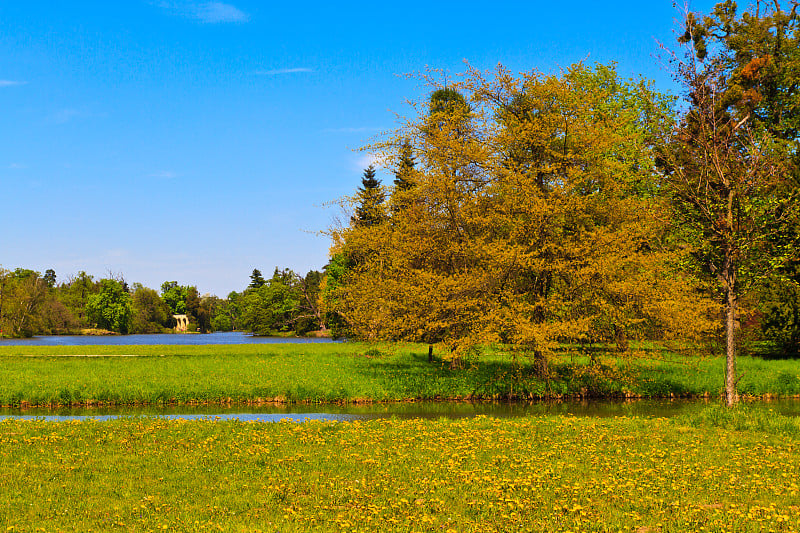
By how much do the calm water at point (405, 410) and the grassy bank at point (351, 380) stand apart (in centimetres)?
124

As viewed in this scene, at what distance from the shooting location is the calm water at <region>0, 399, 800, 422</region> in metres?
24.2

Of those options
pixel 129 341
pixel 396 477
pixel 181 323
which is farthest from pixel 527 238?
pixel 181 323

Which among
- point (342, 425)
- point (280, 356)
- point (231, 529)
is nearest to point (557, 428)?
point (342, 425)

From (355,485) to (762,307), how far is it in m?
35.3

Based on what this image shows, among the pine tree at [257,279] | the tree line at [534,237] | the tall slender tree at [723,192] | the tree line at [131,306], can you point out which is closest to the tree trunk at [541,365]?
the tree line at [534,237]

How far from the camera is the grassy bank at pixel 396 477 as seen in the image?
9.73m

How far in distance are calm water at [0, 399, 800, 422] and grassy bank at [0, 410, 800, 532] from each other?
19.7 feet

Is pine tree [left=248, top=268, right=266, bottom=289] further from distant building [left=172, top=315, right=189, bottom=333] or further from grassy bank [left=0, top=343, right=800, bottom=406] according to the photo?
grassy bank [left=0, top=343, right=800, bottom=406]

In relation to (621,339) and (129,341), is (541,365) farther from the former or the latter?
(129,341)

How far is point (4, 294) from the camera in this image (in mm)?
122938

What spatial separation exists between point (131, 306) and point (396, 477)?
524ft

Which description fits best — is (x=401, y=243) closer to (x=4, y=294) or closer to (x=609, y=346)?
(x=609, y=346)

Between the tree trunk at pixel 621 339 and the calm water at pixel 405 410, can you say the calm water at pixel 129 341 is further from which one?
the tree trunk at pixel 621 339

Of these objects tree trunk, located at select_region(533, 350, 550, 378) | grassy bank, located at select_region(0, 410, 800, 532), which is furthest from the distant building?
grassy bank, located at select_region(0, 410, 800, 532)
